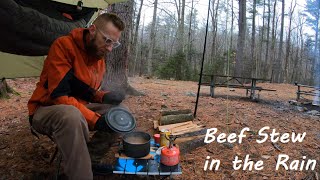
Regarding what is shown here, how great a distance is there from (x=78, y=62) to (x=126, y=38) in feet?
8.79

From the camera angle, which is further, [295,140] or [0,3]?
[295,140]

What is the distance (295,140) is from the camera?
3.71 m

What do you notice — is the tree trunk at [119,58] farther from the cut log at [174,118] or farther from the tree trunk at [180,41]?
the tree trunk at [180,41]

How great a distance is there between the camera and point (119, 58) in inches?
189

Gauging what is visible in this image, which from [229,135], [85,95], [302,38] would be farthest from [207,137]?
[302,38]

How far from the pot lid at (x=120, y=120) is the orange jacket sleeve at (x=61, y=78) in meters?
0.13

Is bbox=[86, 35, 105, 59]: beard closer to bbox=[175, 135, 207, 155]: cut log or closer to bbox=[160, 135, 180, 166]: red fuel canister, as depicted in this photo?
bbox=[160, 135, 180, 166]: red fuel canister

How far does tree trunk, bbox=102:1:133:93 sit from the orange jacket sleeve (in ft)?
8.27

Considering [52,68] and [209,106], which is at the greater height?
[52,68]

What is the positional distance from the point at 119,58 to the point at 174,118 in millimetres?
1833

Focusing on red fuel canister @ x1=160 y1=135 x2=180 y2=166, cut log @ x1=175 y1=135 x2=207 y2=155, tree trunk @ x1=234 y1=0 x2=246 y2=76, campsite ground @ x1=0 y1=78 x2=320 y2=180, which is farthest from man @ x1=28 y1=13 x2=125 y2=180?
tree trunk @ x1=234 y1=0 x2=246 y2=76

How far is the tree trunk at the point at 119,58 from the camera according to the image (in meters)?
4.77

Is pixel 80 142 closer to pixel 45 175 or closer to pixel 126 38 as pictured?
A: pixel 45 175

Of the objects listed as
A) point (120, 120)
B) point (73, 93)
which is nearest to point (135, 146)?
point (120, 120)
